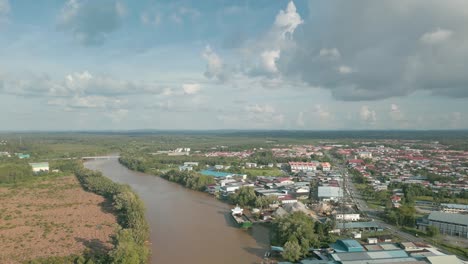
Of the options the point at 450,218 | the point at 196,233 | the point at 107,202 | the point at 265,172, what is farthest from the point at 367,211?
the point at 265,172

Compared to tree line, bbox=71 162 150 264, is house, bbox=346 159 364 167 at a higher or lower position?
higher

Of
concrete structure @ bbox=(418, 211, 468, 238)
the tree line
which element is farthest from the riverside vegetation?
concrete structure @ bbox=(418, 211, 468, 238)

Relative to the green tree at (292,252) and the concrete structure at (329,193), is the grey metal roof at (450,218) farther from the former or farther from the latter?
the green tree at (292,252)

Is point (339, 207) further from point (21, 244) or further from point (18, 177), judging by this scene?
point (18, 177)

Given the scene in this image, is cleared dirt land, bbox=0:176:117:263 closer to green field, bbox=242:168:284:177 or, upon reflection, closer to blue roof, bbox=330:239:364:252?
blue roof, bbox=330:239:364:252

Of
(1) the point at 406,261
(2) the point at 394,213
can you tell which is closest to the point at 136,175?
(2) the point at 394,213

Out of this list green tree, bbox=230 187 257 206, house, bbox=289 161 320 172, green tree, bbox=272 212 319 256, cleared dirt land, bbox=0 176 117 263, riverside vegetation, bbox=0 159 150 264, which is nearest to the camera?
riverside vegetation, bbox=0 159 150 264
